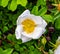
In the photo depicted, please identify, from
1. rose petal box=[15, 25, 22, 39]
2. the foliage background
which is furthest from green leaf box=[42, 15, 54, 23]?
rose petal box=[15, 25, 22, 39]

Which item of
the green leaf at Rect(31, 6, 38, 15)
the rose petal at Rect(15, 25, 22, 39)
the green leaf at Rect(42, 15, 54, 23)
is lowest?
the rose petal at Rect(15, 25, 22, 39)

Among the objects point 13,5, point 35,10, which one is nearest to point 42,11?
point 35,10

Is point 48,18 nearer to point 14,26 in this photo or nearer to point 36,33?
point 36,33

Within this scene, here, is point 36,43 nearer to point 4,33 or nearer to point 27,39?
point 27,39

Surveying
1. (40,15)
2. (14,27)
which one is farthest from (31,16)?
(14,27)

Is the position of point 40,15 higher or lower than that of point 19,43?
higher

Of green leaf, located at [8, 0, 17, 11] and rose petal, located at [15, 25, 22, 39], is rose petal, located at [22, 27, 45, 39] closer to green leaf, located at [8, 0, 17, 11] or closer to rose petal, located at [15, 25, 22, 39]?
rose petal, located at [15, 25, 22, 39]

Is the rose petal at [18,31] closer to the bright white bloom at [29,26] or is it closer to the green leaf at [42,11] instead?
the bright white bloom at [29,26]
